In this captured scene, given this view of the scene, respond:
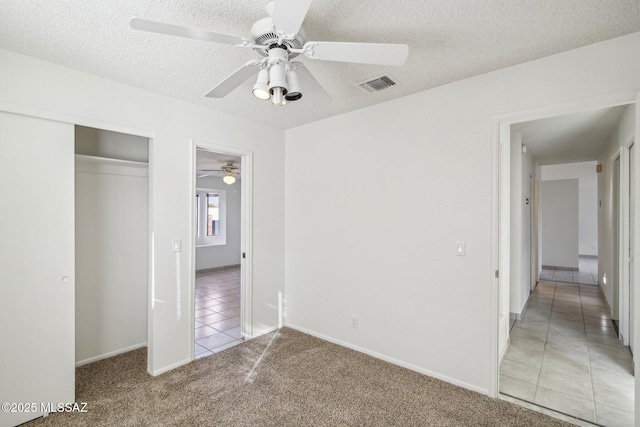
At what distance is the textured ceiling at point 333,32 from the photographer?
63.7 inches

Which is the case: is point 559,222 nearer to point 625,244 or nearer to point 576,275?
point 576,275

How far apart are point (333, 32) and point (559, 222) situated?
26.9 ft

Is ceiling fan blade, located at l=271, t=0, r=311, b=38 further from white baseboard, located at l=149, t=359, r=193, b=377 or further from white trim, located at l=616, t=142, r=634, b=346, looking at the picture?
white trim, located at l=616, t=142, r=634, b=346

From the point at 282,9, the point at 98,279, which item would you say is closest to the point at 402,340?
the point at 282,9

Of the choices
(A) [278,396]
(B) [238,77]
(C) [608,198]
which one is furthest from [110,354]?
(C) [608,198]

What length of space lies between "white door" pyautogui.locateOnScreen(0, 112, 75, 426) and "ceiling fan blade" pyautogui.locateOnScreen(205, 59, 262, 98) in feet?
4.49

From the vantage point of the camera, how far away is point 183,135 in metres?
2.96

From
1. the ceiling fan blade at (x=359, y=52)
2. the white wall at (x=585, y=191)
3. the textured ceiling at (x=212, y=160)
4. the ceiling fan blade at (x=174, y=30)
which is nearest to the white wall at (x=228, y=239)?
the textured ceiling at (x=212, y=160)

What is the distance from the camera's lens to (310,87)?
184 centimetres

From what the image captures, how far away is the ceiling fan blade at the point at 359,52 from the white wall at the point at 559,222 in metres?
7.85

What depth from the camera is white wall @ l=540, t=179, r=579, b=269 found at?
7.33 m

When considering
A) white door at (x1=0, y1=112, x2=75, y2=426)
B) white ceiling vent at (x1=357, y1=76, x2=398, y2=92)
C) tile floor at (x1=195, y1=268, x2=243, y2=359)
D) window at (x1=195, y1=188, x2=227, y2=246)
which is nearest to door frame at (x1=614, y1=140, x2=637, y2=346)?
white ceiling vent at (x1=357, y1=76, x2=398, y2=92)

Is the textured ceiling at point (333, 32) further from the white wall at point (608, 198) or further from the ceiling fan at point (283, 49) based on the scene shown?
the white wall at point (608, 198)

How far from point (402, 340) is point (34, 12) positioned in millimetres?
3475
